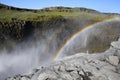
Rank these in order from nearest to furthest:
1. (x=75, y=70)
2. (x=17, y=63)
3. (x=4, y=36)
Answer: (x=75, y=70) < (x=17, y=63) < (x=4, y=36)

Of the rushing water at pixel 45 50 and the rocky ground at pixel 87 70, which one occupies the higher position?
the rocky ground at pixel 87 70

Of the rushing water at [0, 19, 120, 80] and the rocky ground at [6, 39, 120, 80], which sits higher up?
the rocky ground at [6, 39, 120, 80]

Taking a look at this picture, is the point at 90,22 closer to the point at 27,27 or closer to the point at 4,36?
the point at 27,27

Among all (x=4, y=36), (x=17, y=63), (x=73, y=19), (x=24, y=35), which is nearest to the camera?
(x=17, y=63)

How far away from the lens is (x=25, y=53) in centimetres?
5238

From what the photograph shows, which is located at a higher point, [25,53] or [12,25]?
[12,25]

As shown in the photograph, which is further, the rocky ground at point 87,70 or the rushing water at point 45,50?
the rushing water at point 45,50

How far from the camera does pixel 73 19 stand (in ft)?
240

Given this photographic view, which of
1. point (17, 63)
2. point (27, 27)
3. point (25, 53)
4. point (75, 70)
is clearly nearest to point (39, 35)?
point (27, 27)

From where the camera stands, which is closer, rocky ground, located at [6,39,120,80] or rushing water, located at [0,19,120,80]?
rocky ground, located at [6,39,120,80]

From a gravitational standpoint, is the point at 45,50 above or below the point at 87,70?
below

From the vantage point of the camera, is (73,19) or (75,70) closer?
(75,70)

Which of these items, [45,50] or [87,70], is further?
[45,50]

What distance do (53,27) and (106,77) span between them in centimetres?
4602
